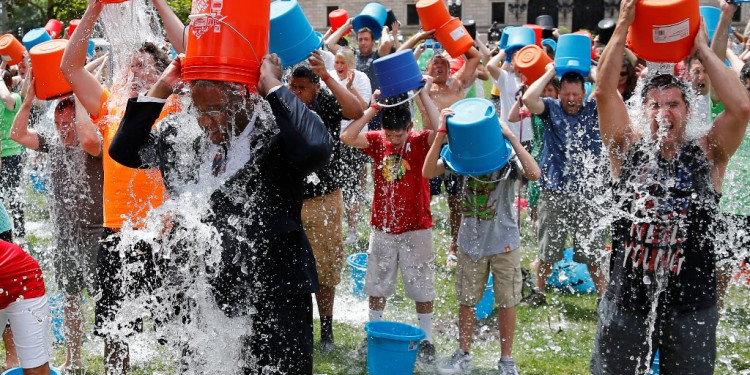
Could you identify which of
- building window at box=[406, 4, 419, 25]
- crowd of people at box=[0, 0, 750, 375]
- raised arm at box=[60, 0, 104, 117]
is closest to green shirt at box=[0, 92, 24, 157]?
crowd of people at box=[0, 0, 750, 375]

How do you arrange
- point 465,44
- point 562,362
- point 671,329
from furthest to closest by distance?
point 465,44 < point 562,362 < point 671,329

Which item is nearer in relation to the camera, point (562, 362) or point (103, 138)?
point (103, 138)

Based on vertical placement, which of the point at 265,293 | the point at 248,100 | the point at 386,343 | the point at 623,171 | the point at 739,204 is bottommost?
the point at 386,343

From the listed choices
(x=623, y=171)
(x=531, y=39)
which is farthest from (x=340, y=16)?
(x=623, y=171)

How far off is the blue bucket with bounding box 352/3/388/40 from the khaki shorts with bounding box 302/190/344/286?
4.45m

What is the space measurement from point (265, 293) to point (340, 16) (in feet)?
23.8

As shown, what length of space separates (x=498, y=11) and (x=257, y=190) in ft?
178

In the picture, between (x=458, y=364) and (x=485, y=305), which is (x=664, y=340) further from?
(x=485, y=305)

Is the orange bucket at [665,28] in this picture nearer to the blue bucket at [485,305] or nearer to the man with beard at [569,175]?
the man with beard at [569,175]

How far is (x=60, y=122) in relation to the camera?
4.54m

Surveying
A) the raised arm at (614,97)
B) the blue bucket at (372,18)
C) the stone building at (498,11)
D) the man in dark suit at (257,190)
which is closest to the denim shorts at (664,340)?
the raised arm at (614,97)

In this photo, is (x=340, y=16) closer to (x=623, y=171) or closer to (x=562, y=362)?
(x=562, y=362)

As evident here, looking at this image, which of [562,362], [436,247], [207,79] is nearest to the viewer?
[207,79]

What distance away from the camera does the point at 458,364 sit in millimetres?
4910
